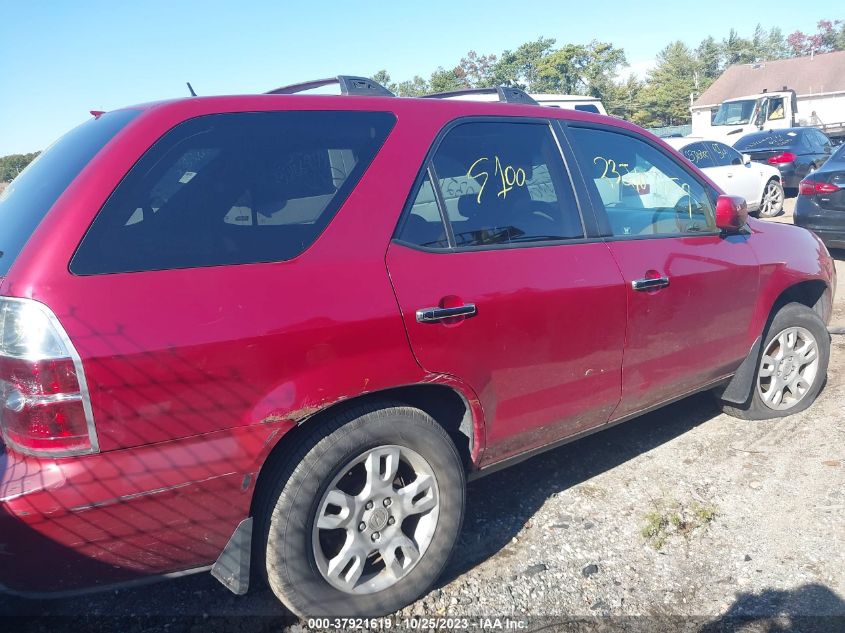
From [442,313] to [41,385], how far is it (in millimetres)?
1295

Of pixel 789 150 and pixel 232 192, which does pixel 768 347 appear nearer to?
pixel 232 192

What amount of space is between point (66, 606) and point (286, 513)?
3.83ft

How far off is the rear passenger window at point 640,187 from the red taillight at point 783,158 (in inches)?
463

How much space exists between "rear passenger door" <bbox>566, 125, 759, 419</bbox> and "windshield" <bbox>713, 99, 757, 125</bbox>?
59.7 ft

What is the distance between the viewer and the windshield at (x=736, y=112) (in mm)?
19703

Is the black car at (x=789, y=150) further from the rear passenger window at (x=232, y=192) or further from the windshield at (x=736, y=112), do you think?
the rear passenger window at (x=232, y=192)

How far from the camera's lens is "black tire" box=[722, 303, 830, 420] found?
4.11m

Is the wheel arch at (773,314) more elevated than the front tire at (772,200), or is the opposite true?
the wheel arch at (773,314)

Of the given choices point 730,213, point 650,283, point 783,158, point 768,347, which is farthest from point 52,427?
point 783,158

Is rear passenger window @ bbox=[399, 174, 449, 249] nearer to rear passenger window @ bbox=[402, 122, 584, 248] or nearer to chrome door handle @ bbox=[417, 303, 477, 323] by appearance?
rear passenger window @ bbox=[402, 122, 584, 248]

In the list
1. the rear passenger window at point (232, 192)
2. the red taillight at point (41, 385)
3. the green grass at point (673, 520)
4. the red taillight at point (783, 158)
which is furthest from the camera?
the red taillight at point (783, 158)

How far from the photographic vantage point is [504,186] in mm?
2994

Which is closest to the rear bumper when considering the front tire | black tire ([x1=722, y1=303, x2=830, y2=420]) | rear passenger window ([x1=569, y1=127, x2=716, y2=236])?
rear passenger window ([x1=569, y1=127, x2=716, y2=236])

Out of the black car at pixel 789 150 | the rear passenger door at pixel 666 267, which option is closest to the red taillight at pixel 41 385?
the rear passenger door at pixel 666 267
